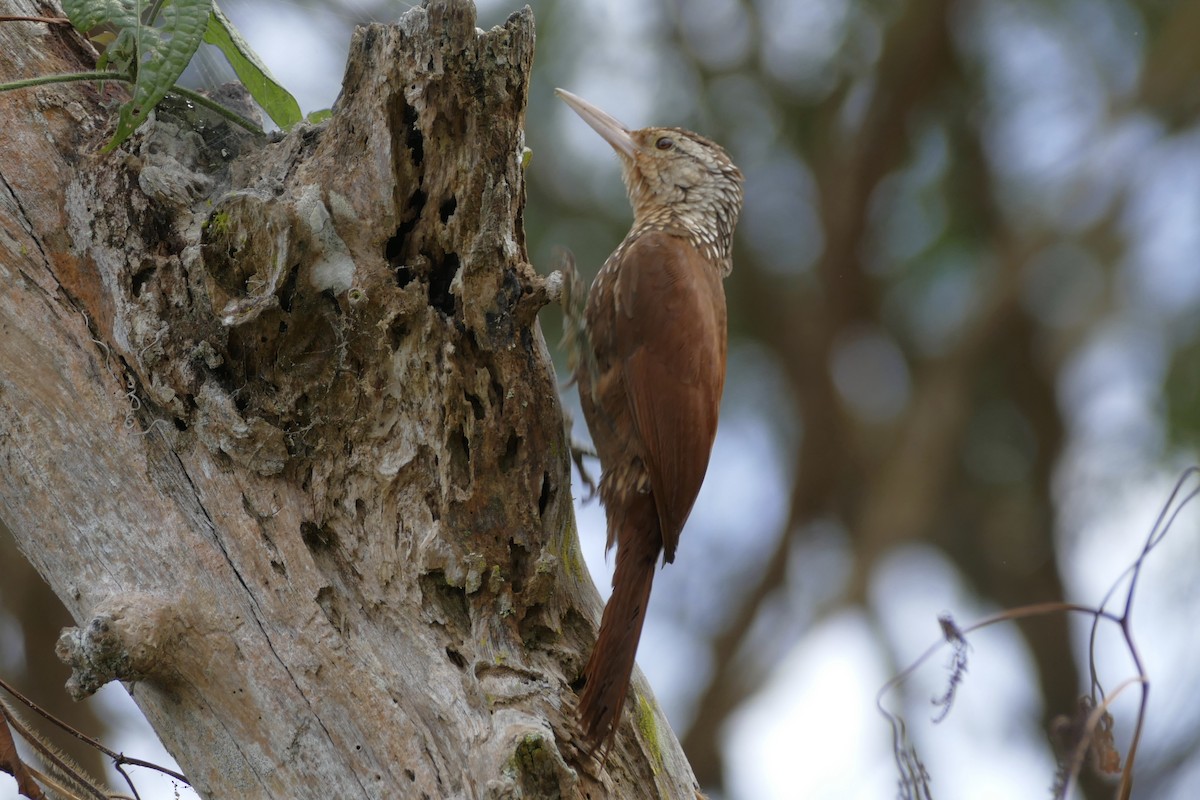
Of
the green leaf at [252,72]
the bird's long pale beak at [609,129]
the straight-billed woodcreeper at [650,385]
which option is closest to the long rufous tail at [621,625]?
the straight-billed woodcreeper at [650,385]

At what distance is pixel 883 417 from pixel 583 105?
9.74 feet

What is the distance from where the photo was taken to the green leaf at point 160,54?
2004 millimetres

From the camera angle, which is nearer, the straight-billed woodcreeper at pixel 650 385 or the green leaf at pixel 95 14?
the green leaf at pixel 95 14

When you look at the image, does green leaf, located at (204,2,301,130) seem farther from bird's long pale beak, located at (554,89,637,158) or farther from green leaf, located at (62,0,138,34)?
bird's long pale beak, located at (554,89,637,158)

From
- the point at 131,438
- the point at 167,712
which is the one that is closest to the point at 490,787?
the point at 167,712

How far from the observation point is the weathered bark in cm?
188

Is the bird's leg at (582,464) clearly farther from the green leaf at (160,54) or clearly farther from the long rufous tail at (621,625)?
the green leaf at (160,54)

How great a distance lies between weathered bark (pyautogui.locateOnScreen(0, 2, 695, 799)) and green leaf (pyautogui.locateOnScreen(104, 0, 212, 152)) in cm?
12

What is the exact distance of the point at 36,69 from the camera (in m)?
2.21

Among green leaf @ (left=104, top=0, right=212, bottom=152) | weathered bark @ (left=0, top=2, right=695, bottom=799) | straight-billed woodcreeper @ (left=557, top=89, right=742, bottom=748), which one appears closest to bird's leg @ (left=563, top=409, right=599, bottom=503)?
straight-billed woodcreeper @ (left=557, top=89, right=742, bottom=748)

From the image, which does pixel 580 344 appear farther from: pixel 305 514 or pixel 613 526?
pixel 305 514

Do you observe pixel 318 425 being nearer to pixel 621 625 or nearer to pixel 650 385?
pixel 621 625

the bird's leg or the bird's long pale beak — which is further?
the bird's long pale beak

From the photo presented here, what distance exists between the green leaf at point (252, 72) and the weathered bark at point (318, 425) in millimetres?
245
